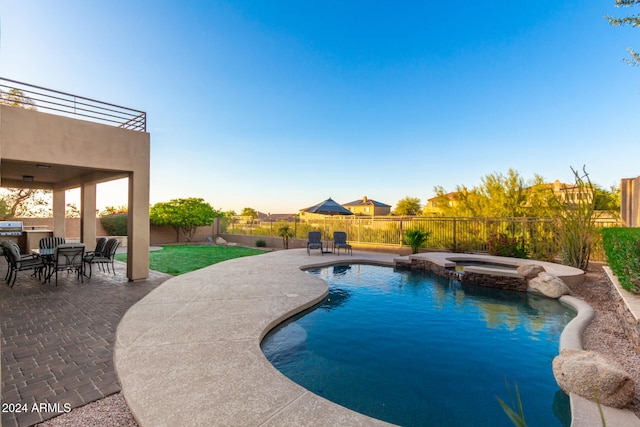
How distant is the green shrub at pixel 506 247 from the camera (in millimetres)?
10719

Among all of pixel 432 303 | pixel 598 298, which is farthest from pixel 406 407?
pixel 598 298

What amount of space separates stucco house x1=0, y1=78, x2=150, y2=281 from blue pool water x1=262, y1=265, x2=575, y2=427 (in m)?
5.75

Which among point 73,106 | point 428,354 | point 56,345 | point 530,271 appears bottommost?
point 428,354

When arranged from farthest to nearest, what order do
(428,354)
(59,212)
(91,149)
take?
1. (59,212)
2. (91,149)
3. (428,354)

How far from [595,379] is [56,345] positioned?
21.1 ft

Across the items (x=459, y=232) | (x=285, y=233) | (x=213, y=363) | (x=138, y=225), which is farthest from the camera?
(x=285, y=233)

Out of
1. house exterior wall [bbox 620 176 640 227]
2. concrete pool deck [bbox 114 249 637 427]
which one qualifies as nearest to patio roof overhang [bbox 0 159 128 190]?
concrete pool deck [bbox 114 249 637 427]

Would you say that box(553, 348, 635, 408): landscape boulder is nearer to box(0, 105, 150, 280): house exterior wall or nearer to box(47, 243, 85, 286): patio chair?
box(0, 105, 150, 280): house exterior wall

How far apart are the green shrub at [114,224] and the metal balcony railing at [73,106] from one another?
1303 cm

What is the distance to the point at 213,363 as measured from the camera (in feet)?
11.3

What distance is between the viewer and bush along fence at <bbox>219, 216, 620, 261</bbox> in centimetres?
1052

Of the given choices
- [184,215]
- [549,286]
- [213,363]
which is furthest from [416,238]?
[184,215]

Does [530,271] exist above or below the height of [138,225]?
below

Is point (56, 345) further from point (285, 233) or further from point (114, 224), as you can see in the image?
→ point (114, 224)
